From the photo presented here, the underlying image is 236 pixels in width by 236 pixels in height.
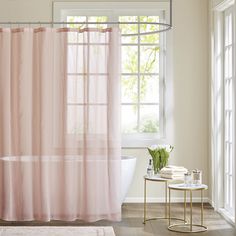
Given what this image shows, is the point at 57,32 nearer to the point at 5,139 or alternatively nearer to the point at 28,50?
the point at 28,50

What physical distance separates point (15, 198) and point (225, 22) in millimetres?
3169

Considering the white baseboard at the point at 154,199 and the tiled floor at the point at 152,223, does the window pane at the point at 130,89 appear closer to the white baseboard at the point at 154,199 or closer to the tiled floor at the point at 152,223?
the white baseboard at the point at 154,199

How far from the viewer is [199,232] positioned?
6090 mm

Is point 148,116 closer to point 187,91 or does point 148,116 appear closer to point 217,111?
point 187,91

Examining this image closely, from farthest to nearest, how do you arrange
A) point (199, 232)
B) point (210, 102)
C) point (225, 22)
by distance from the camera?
point (210, 102), point (225, 22), point (199, 232)

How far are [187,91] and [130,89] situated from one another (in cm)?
74

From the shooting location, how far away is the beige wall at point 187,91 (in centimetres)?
792

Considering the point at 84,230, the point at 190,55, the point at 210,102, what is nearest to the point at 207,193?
the point at 210,102

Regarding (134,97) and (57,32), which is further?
(134,97)

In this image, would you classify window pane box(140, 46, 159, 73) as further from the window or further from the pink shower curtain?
the pink shower curtain

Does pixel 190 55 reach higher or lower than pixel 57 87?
higher

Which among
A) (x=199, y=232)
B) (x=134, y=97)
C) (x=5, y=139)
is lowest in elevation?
(x=199, y=232)

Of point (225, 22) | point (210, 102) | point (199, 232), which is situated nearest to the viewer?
point (199, 232)

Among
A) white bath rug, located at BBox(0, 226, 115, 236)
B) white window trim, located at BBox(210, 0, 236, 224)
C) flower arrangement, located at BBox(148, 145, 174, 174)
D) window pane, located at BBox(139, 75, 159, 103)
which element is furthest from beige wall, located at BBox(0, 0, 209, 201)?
white bath rug, located at BBox(0, 226, 115, 236)
